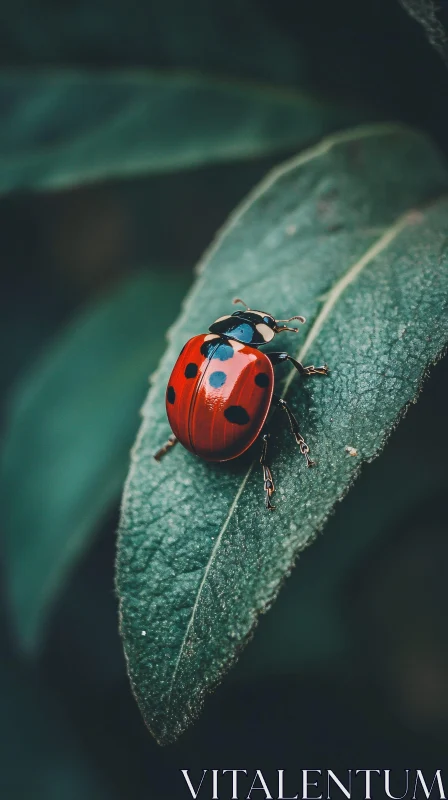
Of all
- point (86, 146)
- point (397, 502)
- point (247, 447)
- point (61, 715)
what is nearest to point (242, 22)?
point (86, 146)

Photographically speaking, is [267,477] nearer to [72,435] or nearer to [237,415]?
[237,415]

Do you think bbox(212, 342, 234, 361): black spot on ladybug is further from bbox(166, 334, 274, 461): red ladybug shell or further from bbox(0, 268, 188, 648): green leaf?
bbox(0, 268, 188, 648): green leaf

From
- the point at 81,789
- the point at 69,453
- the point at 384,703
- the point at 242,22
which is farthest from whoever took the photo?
the point at 81,789

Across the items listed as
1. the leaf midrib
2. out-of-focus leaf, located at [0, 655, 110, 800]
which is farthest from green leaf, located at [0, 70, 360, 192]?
out-of-focus leaf, located at [0, 655, 110, 800]

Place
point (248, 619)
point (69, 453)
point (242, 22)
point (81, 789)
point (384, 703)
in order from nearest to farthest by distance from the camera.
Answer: point (248, 619), point (242, 22), point (69, 453), point (384, 703), point (81, 789)

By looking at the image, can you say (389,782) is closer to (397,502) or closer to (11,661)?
(397,502)

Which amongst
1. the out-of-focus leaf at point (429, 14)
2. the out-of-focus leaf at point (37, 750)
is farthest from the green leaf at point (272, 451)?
the out-of-focus leaf at point (37, 750)

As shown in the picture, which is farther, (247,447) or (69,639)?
(69,639)
